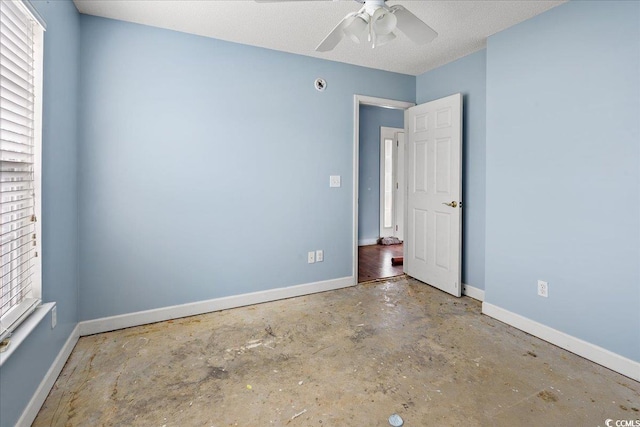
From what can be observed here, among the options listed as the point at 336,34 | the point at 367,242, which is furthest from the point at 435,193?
the point at 367,242

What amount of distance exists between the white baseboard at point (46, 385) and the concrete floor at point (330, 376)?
0.04 metres

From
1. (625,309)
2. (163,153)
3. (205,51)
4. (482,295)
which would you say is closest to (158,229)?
(163,153)

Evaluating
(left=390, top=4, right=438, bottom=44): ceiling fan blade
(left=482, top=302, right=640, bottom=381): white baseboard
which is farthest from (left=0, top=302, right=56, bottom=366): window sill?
(left=482, top=302, right=640, bottom=381): white baseboard

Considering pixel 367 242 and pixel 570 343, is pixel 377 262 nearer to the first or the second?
pixel 367 242

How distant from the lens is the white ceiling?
2.31 m

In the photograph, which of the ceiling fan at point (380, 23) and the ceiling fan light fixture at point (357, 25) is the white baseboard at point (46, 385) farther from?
the ceiling fan light fixture at point (357, 25)

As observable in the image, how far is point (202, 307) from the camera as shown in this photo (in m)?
2.91

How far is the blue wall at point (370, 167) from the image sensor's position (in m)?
5.75

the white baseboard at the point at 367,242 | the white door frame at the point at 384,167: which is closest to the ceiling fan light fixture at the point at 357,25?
the white door frame at the point at 384,167

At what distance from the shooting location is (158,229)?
2725 mm

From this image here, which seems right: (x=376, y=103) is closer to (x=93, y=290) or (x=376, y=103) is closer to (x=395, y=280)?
(x=395, y=280)

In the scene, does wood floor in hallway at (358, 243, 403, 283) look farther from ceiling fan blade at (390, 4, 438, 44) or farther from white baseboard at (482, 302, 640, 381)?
ceiling fan blade at (390, 4, 438, 44)

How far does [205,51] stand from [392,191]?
4287 mm

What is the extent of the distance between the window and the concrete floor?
66 centimetres
